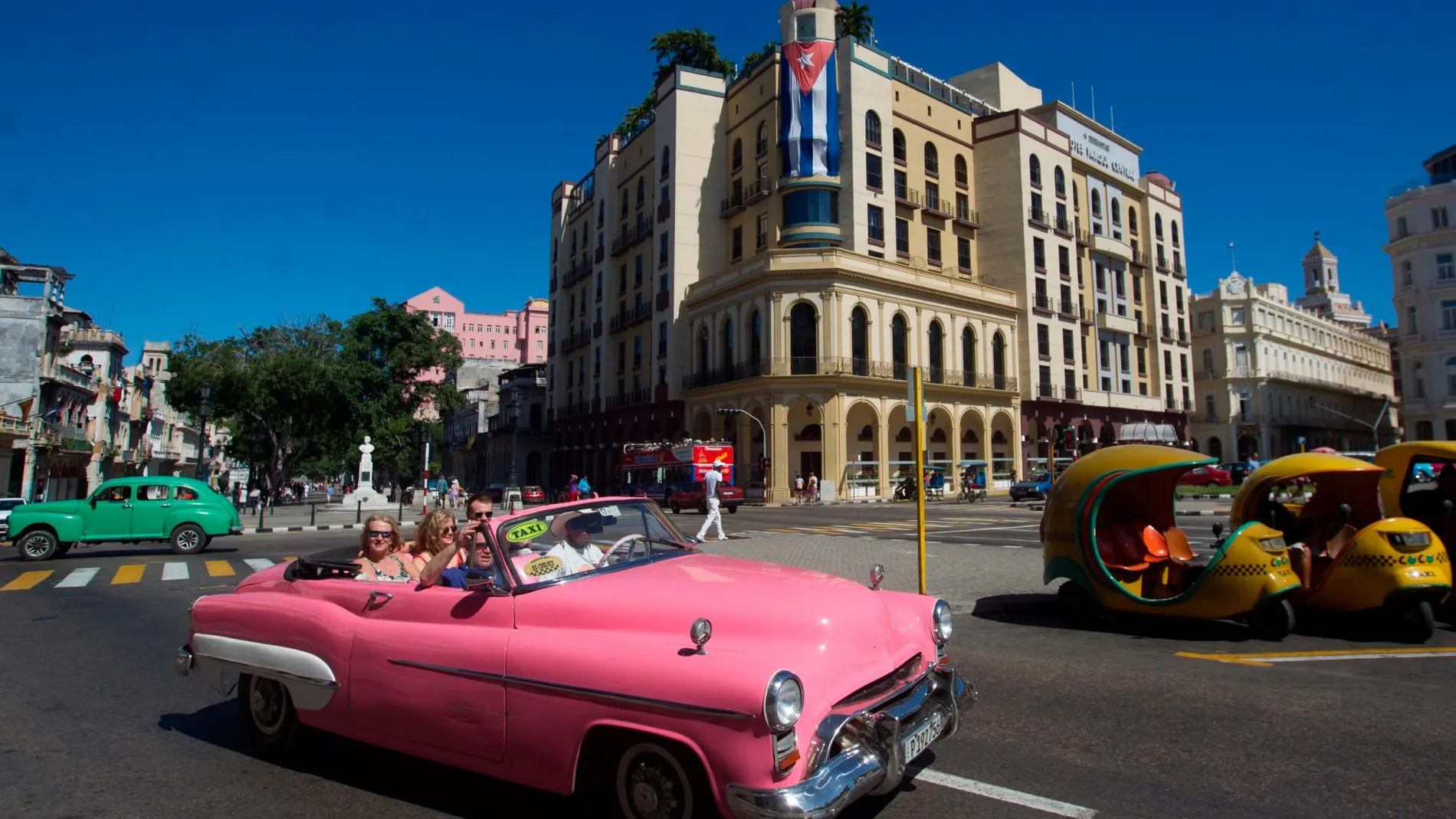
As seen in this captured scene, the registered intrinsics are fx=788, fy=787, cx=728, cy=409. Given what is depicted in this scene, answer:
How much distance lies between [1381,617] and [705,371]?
42575 millimetres

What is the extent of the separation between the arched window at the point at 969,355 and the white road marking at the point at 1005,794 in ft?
153

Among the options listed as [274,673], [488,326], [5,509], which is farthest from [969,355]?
[488,326]

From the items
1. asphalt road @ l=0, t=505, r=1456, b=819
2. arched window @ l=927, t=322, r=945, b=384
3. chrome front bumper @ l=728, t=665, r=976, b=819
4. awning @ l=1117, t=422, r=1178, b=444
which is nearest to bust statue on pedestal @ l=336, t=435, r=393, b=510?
arched window @ l=927, t=322, r=945, b=384

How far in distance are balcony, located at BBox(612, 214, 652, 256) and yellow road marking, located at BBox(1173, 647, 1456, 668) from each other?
51381mm

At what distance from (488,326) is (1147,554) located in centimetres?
13548

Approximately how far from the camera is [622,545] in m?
4.56

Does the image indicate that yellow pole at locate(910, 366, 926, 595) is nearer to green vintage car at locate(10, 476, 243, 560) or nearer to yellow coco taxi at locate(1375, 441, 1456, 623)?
yellow coco taxi at locate(1375, 441, 1456, 623)

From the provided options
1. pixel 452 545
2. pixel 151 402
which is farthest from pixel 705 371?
pixel 151 402

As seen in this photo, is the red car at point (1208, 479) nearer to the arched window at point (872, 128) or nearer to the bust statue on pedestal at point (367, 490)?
the arched window at point (872, 128)

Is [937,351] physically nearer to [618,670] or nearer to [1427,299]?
[1427,299]

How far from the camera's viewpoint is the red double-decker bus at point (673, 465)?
36.9m

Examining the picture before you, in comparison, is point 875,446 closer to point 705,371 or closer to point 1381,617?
point 705,371

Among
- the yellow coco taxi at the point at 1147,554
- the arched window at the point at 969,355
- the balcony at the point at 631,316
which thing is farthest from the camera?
the balcony at the point at 631,316

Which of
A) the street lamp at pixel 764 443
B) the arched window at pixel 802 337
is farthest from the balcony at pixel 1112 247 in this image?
the street lamp at pixel 764 443
